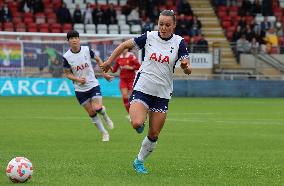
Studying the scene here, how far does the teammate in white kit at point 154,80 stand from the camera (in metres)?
12.0

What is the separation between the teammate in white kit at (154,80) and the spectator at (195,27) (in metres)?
30.2

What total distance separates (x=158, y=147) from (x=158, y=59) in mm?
4295

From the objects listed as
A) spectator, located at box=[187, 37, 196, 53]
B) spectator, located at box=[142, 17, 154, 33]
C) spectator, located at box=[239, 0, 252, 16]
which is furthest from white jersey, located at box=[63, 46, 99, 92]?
spectator, located at box=[239, 0, 252, 16]

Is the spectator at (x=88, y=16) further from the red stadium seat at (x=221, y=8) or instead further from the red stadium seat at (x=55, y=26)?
the red stadium seat at (x=221, y=8)

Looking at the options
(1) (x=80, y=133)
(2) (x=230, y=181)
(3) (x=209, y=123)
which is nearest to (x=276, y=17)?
(3) (x=209, y=123)

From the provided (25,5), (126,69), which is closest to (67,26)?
A: (25,5)

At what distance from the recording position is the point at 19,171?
10406 mm

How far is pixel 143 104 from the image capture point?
12.0 metres

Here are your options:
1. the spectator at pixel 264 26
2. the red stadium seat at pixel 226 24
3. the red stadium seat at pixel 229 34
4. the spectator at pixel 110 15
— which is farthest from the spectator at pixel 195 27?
the spectator at pixel 110 15

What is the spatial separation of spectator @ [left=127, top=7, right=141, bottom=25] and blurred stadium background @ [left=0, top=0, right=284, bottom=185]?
6 centimetres

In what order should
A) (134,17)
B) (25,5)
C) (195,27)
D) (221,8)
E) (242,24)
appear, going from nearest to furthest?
(25,5) → (195,27) → (242,24) → (134,17) → (221,8)

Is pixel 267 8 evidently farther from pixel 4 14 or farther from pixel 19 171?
pixel 19 171

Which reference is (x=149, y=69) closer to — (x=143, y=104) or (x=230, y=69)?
(x=143, y=104)

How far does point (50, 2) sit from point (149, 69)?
3250 centimetres
